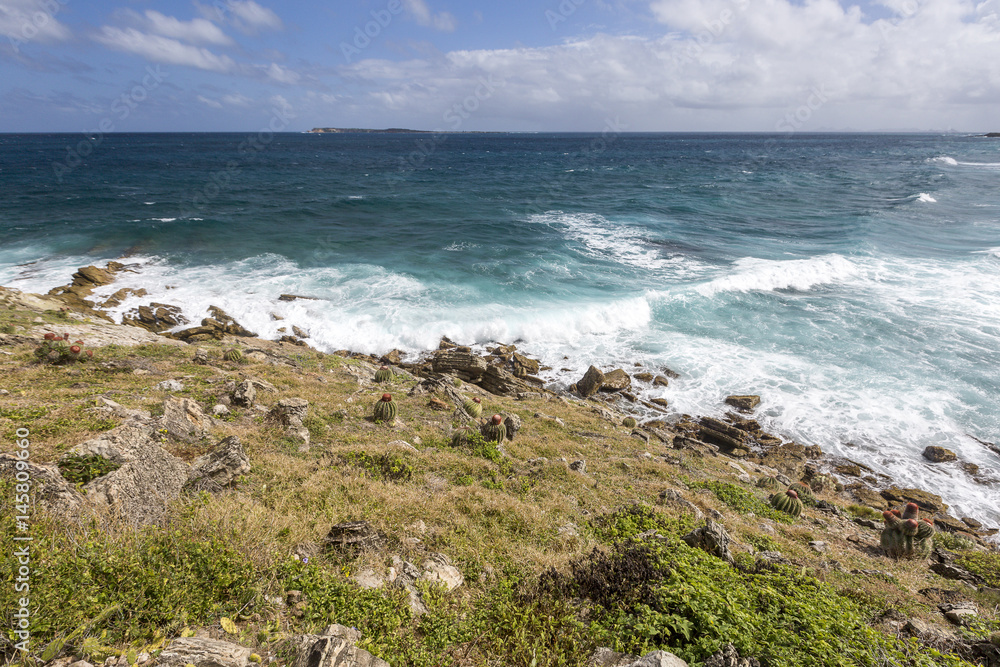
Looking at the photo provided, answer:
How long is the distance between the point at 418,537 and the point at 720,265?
30.3m

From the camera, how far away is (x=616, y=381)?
19.0 m

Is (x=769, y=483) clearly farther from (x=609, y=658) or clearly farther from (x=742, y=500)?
(x=609, y=658)

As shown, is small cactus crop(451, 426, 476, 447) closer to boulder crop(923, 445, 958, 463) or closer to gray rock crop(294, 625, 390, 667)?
gray rock crop(294, 625, 390, 667)

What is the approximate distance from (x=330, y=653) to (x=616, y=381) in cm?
1616

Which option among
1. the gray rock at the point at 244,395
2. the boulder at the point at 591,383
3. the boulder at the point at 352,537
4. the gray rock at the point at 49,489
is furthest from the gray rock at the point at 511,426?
the gray rock at the point at 49,489

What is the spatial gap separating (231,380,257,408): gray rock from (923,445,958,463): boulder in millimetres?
19778

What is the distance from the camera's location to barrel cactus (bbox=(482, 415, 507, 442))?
36.0 ft

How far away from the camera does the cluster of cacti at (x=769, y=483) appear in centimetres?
1205

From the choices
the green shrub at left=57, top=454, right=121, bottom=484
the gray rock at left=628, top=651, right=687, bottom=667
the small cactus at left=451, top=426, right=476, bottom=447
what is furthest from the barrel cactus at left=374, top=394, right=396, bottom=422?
the gray rock at left=628, top=651, right=687, bottom=667

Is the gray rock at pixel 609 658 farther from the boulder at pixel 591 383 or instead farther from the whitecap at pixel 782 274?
the whitecap at pixel 782 274

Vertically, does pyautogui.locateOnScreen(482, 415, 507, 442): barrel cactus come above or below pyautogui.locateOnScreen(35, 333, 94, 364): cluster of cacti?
below

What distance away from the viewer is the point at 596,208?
5038 centimetres

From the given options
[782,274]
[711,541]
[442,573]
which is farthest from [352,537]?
[782,274]

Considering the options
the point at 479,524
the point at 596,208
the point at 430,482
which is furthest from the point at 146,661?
the point at 596,208
